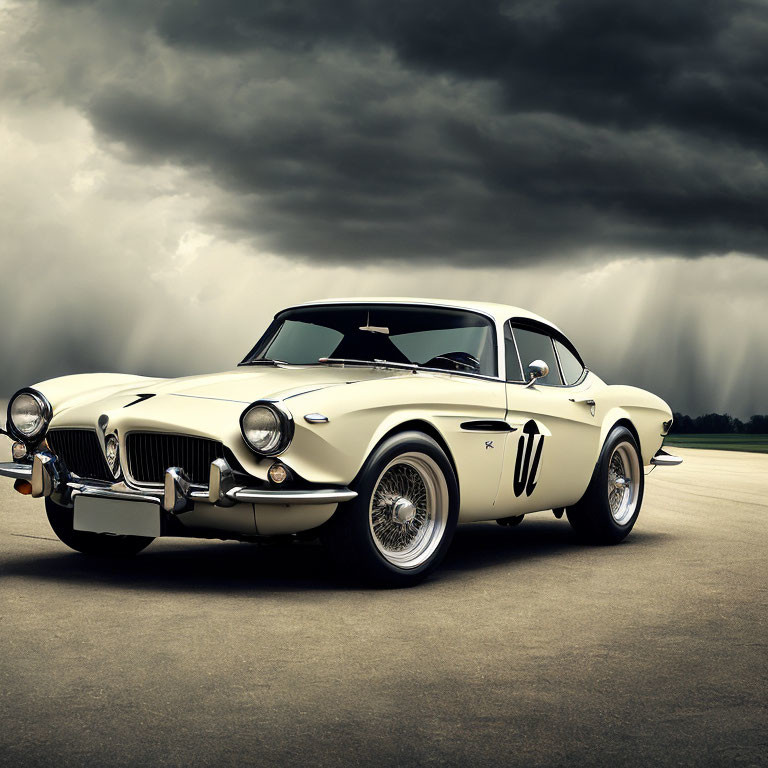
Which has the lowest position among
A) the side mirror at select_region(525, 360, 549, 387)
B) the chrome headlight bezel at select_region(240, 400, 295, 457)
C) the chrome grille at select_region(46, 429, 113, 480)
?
the chrome grille at select_region(46, 429, 113, 480)

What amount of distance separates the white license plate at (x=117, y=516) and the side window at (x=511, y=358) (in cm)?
256

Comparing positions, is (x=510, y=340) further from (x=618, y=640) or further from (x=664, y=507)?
(x=664, y=507)

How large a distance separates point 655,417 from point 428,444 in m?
A: 3.27

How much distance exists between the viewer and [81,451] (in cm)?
572

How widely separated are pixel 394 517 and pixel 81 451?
1766 mm

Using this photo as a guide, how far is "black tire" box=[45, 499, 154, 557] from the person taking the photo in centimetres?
631

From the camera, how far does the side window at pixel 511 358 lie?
265 inches

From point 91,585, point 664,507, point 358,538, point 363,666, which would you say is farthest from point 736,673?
point 664,507

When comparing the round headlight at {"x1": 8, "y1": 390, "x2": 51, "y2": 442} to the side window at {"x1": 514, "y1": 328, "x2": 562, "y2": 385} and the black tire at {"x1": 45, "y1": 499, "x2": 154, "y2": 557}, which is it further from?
the side window at {"x1": 514, "y1": 328, "x2": 562, "y2": 385}

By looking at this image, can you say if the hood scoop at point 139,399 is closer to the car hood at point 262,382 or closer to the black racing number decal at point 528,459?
the car hood at point 262,382

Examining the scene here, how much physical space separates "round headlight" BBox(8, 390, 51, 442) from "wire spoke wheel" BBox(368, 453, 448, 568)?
2.05 meters

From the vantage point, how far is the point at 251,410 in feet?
16.8

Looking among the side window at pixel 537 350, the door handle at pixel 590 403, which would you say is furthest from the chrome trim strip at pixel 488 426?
the door handle at pixel 590 403

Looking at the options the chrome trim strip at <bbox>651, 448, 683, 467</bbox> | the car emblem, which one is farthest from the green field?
the car emblem
